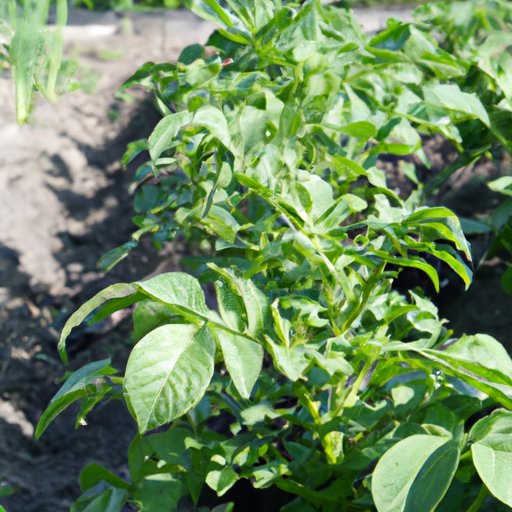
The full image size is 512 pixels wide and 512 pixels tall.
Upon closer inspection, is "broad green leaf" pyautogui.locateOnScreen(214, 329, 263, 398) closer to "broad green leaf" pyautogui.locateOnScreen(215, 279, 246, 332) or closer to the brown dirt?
"broad green leaf" pyautogui.locateOnScreen(215, 279, 246, 332)

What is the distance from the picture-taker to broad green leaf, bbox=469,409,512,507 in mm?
1084

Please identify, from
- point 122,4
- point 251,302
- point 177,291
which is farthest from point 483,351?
point 122,4

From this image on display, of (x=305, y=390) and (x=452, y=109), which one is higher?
(x=452, y=109)

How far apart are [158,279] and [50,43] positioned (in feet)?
1.37

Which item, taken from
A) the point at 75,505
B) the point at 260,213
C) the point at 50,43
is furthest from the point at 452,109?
the point at 75,505

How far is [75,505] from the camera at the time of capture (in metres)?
1.52

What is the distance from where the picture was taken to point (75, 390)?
1.15 meters

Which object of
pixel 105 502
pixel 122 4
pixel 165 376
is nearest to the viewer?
pixel 165 376

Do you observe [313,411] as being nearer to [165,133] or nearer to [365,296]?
[365,296]

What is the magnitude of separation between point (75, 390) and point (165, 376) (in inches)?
7.1

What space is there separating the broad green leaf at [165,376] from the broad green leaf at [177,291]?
34 millimetres

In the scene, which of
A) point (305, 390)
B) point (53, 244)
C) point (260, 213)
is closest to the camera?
point (305, 390)

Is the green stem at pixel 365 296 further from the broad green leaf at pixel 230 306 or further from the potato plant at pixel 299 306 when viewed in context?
the broad green leaf at pixel 230 306

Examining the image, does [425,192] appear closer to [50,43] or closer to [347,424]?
[347,424]
